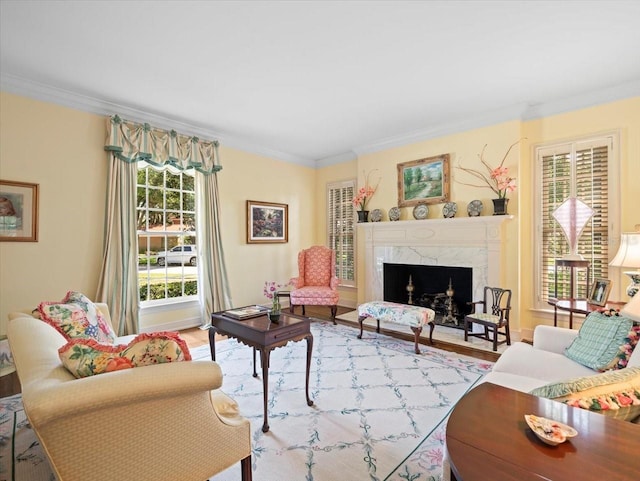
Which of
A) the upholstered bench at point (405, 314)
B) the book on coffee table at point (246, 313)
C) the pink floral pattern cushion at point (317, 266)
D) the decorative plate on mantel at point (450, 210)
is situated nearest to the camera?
the book on coffee table at point (246, 313)

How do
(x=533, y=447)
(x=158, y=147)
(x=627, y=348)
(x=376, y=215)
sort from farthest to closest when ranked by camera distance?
(x=376, y=215) → (x=158, y=147) → (x=627, y=348) → (x=533, y=447)

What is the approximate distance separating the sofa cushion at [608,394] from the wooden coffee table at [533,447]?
0.13ft

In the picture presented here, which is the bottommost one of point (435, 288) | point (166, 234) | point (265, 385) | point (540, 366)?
point (265, 385)

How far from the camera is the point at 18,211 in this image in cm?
333

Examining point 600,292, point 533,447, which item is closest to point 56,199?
point 533,447

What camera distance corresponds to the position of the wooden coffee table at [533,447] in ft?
2.93

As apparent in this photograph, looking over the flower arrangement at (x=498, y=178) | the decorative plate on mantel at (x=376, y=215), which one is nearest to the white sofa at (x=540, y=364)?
the flower arrangement at (x=498, y=178)

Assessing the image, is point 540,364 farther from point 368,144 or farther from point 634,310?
point 368,144

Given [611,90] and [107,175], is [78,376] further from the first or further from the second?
[611,90]

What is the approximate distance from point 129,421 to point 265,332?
112 centimetres

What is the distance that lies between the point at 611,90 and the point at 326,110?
10.9 ft

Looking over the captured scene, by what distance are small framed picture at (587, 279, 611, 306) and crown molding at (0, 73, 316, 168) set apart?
16.9 feet

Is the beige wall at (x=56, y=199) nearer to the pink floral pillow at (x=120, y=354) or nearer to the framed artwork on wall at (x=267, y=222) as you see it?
the framed artwork on wall at (x=267, y=222)

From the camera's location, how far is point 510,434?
42.1 inches
